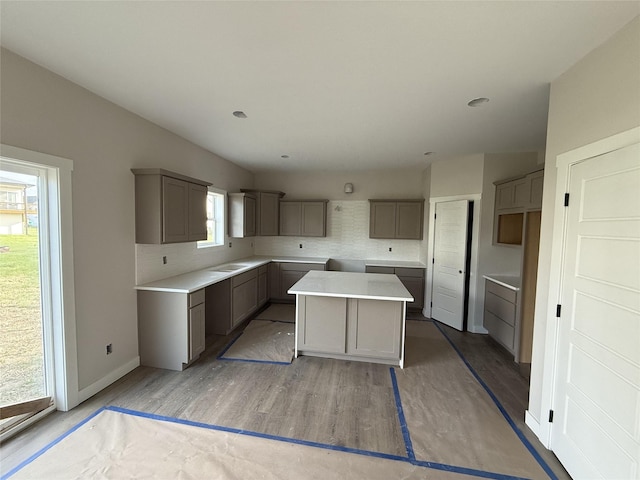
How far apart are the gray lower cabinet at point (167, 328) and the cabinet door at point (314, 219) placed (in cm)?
286

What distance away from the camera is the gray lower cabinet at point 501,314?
313 cm

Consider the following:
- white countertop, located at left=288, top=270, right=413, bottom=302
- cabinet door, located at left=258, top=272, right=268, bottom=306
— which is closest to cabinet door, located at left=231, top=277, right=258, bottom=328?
cabinet door, located at left=258, top=272, right=268, bottom=306

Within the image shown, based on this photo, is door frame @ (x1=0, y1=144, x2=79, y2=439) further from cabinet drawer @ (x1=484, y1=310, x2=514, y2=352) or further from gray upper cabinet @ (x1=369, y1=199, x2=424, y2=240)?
cabinet drawer @ (x1=484, y1=310, x2=514, y2=352)

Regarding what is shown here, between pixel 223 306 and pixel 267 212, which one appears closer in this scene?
pixel 223 306

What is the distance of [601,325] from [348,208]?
14.0 ft

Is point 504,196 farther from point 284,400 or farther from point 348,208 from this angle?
point 284,400

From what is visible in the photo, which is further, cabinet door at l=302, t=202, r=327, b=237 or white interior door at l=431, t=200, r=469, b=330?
cabinet door at l=302, t=202, r=327, b=237

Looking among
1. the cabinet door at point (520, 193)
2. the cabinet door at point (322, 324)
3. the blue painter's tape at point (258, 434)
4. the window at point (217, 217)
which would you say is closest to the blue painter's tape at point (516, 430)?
the blue painter's tape at point (258, 434)

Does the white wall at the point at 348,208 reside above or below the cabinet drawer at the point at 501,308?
above

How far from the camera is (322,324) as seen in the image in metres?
3.09

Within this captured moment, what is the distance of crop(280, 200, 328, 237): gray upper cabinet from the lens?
5391 millimetres

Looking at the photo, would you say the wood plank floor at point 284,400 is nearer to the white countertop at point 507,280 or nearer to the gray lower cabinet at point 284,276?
the white countertop at point 507,280

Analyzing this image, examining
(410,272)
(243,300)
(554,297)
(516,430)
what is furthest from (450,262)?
(243,300)

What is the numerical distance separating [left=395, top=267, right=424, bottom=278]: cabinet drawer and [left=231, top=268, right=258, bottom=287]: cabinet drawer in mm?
2455
